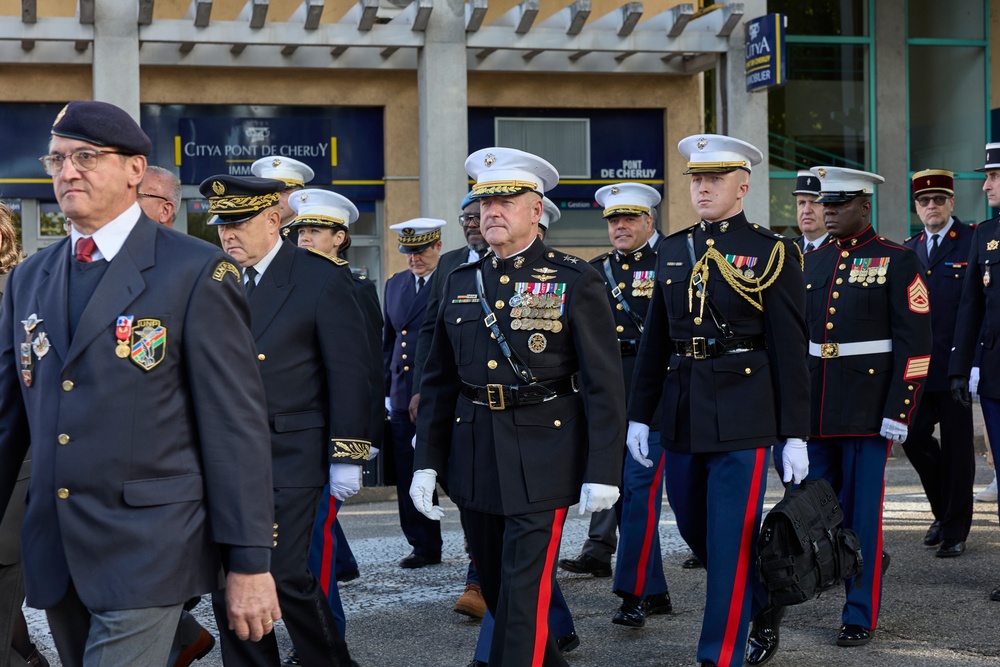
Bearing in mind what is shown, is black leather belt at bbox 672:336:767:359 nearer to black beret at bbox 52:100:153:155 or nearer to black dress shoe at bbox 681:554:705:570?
black dress shoe at bbox 681:554:705:570

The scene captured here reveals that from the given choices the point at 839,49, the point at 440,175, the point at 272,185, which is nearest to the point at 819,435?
the point at 272,185

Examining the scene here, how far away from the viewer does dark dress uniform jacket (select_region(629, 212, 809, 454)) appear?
5.47 m

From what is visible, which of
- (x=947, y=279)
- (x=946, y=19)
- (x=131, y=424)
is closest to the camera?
(x=131, y=424)

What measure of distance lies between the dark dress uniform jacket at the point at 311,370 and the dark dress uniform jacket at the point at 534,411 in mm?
314

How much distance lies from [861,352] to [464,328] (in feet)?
8.01

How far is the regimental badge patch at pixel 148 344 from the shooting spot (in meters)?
3.23

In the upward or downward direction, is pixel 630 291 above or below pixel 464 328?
above

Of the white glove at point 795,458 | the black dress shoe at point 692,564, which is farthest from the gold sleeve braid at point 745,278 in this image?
the black dress shoe at point 692,564

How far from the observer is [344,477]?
499 centimetres

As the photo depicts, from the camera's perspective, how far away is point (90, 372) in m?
3.22

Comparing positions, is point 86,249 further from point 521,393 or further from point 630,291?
point 630,291

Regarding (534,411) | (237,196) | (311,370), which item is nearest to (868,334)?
(534,411)

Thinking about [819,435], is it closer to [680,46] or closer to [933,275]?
[933,275]

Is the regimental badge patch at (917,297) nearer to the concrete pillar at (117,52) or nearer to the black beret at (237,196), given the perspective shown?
the black beret at (237,196)
